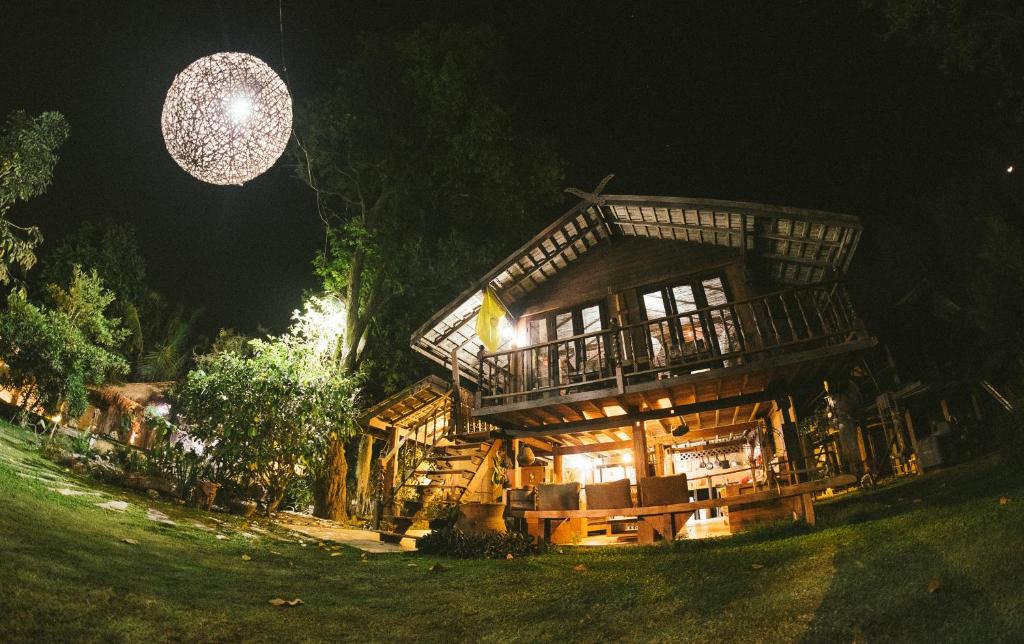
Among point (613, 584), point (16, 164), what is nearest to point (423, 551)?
point (613, 584)

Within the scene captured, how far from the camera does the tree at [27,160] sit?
12.9 m

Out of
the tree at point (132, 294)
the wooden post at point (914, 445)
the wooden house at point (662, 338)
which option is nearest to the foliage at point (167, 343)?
the tree at point (132, 294)

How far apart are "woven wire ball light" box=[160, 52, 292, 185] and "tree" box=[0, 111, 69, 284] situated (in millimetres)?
Result: 7829

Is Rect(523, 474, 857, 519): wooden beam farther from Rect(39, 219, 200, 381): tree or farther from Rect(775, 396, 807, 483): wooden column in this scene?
Rect(39, 219, 200, 381): tree

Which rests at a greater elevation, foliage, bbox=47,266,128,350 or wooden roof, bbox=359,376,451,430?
foliage, bbox=47,266,128,350

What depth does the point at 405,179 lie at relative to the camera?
792 inches

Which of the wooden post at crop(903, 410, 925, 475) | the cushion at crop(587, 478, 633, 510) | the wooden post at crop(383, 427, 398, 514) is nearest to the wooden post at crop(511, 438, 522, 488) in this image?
the cushion at crop(587, 478, 633, 510)

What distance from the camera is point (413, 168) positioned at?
20281 millimetres

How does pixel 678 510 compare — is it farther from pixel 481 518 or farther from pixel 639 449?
pixel 481 518

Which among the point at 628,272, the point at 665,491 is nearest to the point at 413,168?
the point at 628,272

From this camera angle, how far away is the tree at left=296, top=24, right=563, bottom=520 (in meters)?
19.6

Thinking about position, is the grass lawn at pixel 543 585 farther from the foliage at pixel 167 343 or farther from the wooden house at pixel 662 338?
the foliage at pixel 167 343

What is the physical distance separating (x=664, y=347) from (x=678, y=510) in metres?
3.33

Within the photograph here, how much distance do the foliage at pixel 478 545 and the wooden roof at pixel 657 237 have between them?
6.01 metres
